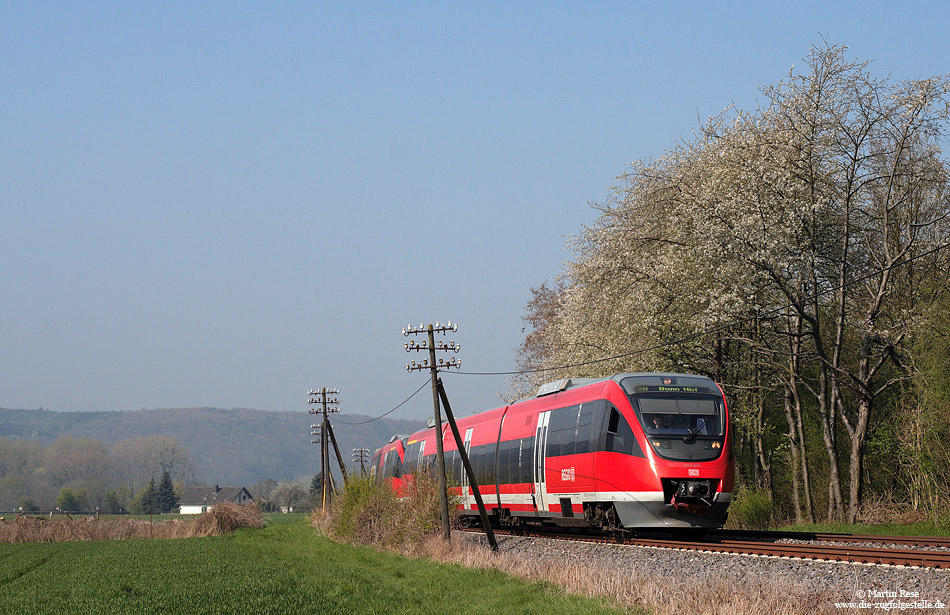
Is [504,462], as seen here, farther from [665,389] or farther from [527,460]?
[665,389]

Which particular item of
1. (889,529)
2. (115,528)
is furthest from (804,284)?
(115,528)

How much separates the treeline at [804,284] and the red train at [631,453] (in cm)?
781

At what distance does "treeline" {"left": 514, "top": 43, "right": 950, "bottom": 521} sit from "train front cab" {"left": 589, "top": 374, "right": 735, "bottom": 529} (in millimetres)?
8071

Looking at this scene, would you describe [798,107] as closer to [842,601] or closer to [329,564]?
[329,564]

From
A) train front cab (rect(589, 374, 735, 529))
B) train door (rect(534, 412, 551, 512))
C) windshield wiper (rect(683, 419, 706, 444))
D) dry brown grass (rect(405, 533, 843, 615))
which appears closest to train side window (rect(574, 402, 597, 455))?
train front cab (rect(589, 374, 735, 529))

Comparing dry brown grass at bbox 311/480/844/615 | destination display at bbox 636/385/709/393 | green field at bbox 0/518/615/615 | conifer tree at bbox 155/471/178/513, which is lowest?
conifer tree at bbox 155/471/178/513

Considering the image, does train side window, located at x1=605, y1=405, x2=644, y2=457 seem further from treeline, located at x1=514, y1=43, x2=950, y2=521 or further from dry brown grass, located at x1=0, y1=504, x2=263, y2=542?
dry brown grass, located at x1=0, y1=504, x2=263, y2=542

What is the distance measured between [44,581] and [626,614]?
67.5ft

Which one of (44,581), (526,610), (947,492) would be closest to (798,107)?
(947,492)

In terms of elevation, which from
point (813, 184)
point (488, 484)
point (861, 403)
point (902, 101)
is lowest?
point (488, 484)

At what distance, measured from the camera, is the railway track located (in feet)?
49.5

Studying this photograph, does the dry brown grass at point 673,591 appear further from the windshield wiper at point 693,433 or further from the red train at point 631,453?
the windshield wiper at point 693,433

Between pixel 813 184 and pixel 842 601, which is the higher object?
pixel 813 184

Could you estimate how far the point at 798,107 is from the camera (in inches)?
1288
